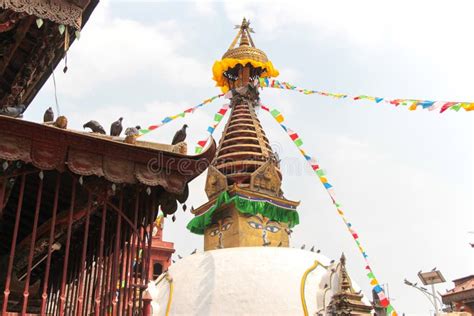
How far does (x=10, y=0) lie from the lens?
23.9ft

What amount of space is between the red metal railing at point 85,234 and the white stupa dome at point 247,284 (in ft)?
28.4

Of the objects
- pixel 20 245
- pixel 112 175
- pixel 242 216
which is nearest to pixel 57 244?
pixel 20 245

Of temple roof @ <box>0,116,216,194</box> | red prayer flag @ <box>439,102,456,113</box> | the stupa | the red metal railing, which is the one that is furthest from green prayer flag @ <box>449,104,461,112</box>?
the red metal railing

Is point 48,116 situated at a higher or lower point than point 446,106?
lower

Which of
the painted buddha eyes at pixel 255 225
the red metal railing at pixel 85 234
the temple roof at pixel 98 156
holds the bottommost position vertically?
the red metal railing at pixel 85 234

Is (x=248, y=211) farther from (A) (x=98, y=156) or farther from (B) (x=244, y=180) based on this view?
(A) (x=98, y=156)

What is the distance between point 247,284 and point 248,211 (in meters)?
6.24

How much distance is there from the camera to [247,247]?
74.6ft

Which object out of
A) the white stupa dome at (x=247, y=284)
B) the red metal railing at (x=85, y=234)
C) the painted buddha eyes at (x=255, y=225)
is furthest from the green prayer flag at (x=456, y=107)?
the painted buddha eyes at (x=255, y=225)

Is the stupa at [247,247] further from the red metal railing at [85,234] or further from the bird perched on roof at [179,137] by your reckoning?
the bird perched on roof at [179,137]

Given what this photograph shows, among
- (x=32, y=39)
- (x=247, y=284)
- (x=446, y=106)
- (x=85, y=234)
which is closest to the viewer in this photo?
(x=85, y=234)

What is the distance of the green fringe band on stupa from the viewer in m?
25.8

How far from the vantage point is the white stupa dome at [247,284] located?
19.1m

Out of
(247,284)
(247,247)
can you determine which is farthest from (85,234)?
(247,247)
